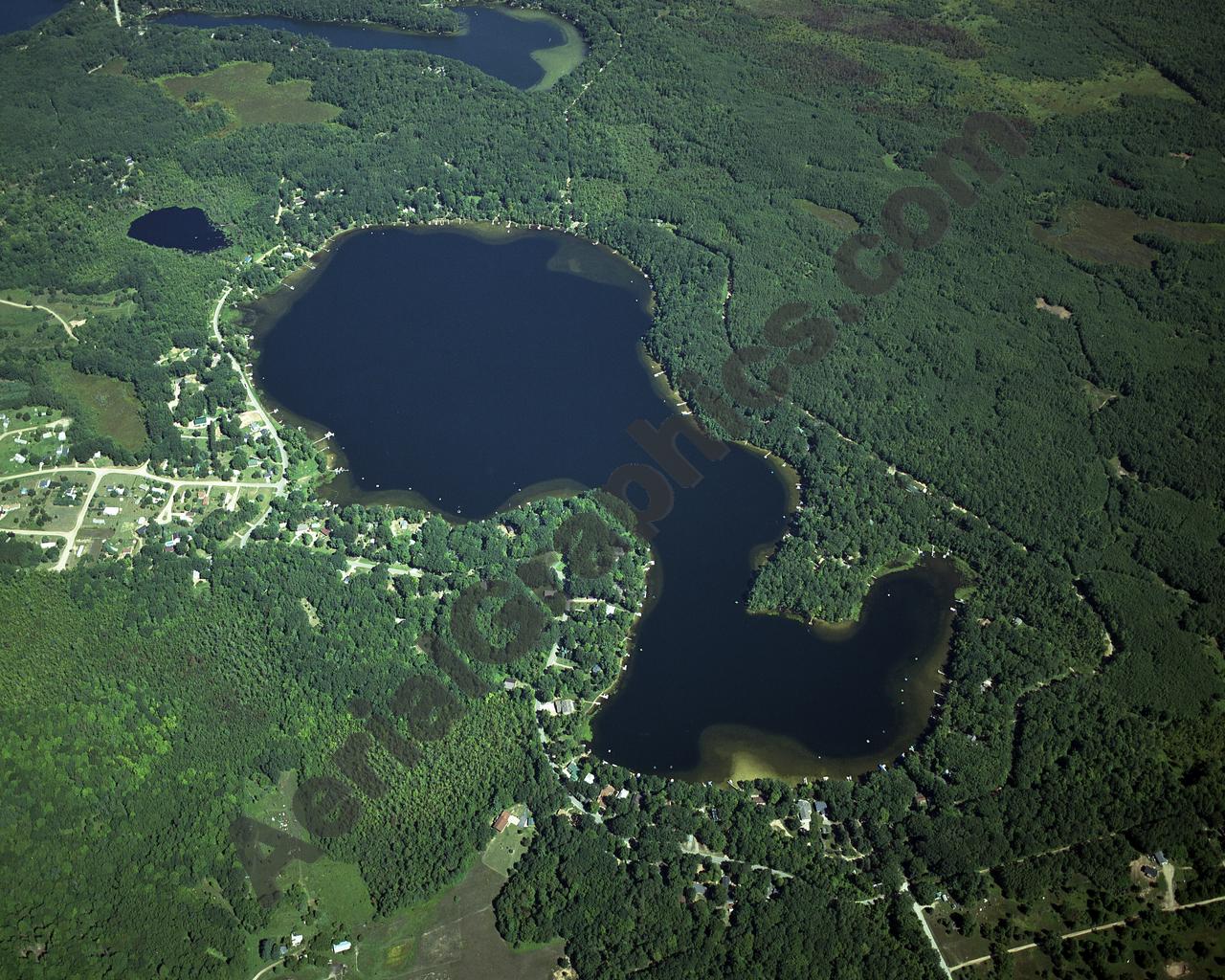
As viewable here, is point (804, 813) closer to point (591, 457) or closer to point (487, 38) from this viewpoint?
point (591, 457)

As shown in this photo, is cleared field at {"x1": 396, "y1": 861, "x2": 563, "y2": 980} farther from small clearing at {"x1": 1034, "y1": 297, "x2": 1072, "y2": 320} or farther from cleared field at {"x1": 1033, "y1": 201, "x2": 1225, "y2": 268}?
cleared field at {"x1": 1033, "y1": 201, "x2": 1225, "y2": 268}

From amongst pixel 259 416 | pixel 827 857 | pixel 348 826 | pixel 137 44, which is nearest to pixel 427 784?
pixel 348 826

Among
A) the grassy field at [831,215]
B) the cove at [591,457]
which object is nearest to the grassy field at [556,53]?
the cove at [591,457]

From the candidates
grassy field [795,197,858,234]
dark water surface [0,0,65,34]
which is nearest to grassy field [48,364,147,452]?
grassy field [795,197,858,234]

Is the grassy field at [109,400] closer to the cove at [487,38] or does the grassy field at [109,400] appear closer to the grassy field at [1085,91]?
the cove at [487,38]

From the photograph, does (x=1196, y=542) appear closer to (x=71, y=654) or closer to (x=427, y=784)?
(x=427, y=784)

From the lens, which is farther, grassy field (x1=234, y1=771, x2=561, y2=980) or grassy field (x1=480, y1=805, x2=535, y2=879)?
grassy field (x1=480, y1=805, x2=535, y2=879)
